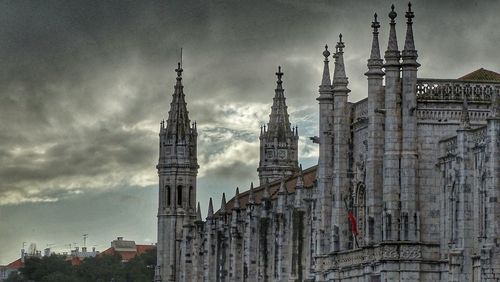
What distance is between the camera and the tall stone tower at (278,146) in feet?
509

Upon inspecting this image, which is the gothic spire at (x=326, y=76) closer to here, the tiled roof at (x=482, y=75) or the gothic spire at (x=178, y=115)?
the tiled roof at (x=482, y=75)

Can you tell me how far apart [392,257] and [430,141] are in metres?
6.20

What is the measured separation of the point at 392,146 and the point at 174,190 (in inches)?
2714

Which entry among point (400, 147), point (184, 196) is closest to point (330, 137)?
point (400, 147)

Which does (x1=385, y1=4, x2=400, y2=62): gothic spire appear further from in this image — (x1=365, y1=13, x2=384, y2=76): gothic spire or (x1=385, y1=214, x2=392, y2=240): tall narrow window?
(x1=385, y1=214, x2=392, y2=240): tall narrow window

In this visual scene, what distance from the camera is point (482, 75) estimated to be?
309 feet

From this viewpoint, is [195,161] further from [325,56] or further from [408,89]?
[408,89]

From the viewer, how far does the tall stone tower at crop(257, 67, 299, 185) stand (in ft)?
509

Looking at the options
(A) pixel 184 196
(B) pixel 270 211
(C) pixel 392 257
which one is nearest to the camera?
(C) pixel 392 257

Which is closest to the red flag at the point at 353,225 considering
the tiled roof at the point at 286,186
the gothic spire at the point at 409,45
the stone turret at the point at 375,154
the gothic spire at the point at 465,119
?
the stone turret at the point at 375,154

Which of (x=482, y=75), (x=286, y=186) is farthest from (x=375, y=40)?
(x=286, y=186)

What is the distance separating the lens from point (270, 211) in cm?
12194

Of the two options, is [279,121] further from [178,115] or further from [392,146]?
[392,146]

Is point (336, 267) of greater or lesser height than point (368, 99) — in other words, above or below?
below
